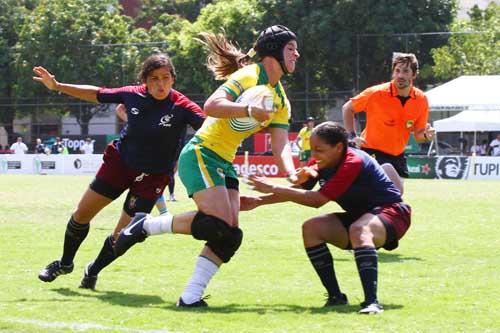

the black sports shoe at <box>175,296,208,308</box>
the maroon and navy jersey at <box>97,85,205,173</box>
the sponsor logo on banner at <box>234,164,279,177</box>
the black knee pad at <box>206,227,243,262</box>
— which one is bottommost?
the sponsor logo on banner at <box>234,164,279,177</box>

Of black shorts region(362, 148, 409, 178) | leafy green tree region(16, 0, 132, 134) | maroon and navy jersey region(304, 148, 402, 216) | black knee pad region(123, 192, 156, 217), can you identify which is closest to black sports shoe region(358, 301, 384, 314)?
maroon and navy jersey region(304, 148, 402, 216)

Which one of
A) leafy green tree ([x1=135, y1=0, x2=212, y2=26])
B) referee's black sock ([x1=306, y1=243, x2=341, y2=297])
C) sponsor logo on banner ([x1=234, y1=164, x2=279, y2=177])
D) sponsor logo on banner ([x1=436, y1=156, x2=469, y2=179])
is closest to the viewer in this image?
referee's black sock ([x1=306, y1=243, x2=341, y2=297])

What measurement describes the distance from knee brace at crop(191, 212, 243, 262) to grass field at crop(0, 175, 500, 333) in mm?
497

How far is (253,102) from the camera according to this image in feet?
25.9

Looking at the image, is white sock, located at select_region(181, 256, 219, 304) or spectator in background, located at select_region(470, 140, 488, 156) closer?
white sock, located at select_region(181, 256, 219, 304)

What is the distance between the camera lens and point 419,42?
51.9 metres

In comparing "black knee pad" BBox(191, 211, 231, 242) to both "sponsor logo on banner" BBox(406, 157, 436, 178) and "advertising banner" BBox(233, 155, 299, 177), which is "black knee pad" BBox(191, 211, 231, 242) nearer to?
"sponsor logo on banner" BBox(406, 157, 436, 178)

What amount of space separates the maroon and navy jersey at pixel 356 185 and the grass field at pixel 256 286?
0.82 meters

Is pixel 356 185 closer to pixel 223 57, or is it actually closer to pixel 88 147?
pixel 223 57

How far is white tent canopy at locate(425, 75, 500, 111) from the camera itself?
42.0 meters

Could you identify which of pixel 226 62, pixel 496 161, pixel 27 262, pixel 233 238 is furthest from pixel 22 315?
pixel 496 161

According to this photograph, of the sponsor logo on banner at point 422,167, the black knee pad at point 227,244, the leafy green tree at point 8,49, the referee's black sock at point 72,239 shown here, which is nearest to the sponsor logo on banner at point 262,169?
the sponsor logo on banner at point 422,167

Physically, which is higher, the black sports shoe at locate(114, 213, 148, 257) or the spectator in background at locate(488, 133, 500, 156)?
the black sports shoe at locate(114, 213, 148, 257)

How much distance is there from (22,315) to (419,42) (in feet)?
151
